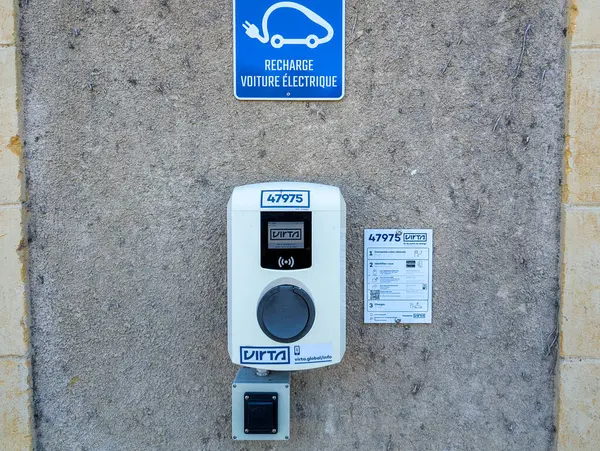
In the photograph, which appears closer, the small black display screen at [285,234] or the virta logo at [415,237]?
the small black display screen at [285,234]

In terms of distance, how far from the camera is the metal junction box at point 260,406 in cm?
151

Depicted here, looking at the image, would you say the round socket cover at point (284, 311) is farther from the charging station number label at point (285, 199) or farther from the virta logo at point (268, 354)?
the charging station number label at point (285, 199)

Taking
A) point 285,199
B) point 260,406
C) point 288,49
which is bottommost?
point 260,406

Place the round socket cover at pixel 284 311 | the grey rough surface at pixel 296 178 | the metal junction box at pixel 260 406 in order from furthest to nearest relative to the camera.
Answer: the grey rough surface at pixel 296 178
the metal junction box at pixel 260 406
the round socket cover at pixel 284 311

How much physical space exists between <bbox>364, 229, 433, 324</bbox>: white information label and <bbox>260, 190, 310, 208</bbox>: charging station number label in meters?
0.34

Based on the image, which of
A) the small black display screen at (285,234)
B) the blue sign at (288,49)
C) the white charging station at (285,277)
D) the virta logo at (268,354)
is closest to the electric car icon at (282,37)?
the blue sign at (288,49)

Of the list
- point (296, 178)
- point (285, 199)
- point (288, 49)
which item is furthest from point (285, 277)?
point (288, 49)

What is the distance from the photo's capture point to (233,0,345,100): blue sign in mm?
1584

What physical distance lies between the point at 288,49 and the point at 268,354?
1.01 m

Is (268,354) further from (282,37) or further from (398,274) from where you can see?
(282,37)

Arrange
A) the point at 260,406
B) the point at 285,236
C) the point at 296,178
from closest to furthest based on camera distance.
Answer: the point at 285,236, the point at 260,406, the point at 296,178

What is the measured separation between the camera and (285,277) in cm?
140

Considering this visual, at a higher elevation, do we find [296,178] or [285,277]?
[296,178]

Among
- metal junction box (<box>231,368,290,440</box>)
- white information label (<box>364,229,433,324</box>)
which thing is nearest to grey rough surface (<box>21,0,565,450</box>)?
white information label (<box>364,229,433,324</box>)
